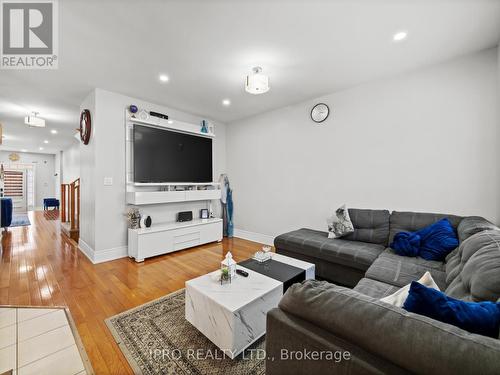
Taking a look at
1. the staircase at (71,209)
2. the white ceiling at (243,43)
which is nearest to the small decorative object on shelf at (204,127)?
the white ceiling at (243,43)

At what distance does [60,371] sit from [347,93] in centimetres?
414

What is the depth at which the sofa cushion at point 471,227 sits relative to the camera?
179 centimetres

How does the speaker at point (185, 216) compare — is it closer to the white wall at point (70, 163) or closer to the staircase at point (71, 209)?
the staircase at point (71, 209)

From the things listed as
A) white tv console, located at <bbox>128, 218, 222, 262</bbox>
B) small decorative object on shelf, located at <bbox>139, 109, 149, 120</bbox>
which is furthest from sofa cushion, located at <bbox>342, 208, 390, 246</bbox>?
small decorative object on shelf, located at <bbox>139, 109, 149, 120</bbox>

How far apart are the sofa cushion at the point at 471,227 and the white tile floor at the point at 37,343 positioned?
3098 mm

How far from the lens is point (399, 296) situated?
1.03m

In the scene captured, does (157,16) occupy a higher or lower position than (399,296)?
higher

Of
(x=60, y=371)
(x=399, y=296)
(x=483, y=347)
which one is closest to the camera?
(x=483, y=347)

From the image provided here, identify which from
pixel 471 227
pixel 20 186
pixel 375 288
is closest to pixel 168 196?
pixel 375 288

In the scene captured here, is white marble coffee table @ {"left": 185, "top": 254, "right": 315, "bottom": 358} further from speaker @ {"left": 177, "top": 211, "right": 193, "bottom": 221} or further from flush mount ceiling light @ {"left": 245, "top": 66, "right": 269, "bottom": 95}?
speaker @ {"left": 177, "top": 211, "right": 193, "bottom": 221}

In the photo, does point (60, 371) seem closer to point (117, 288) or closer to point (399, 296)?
point (117, 288)

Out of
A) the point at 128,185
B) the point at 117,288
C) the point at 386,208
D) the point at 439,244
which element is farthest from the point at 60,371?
the point at 386,208

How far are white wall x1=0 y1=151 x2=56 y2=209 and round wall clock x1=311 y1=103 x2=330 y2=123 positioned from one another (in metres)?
11.8

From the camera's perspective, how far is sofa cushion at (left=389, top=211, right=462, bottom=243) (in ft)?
7.65
